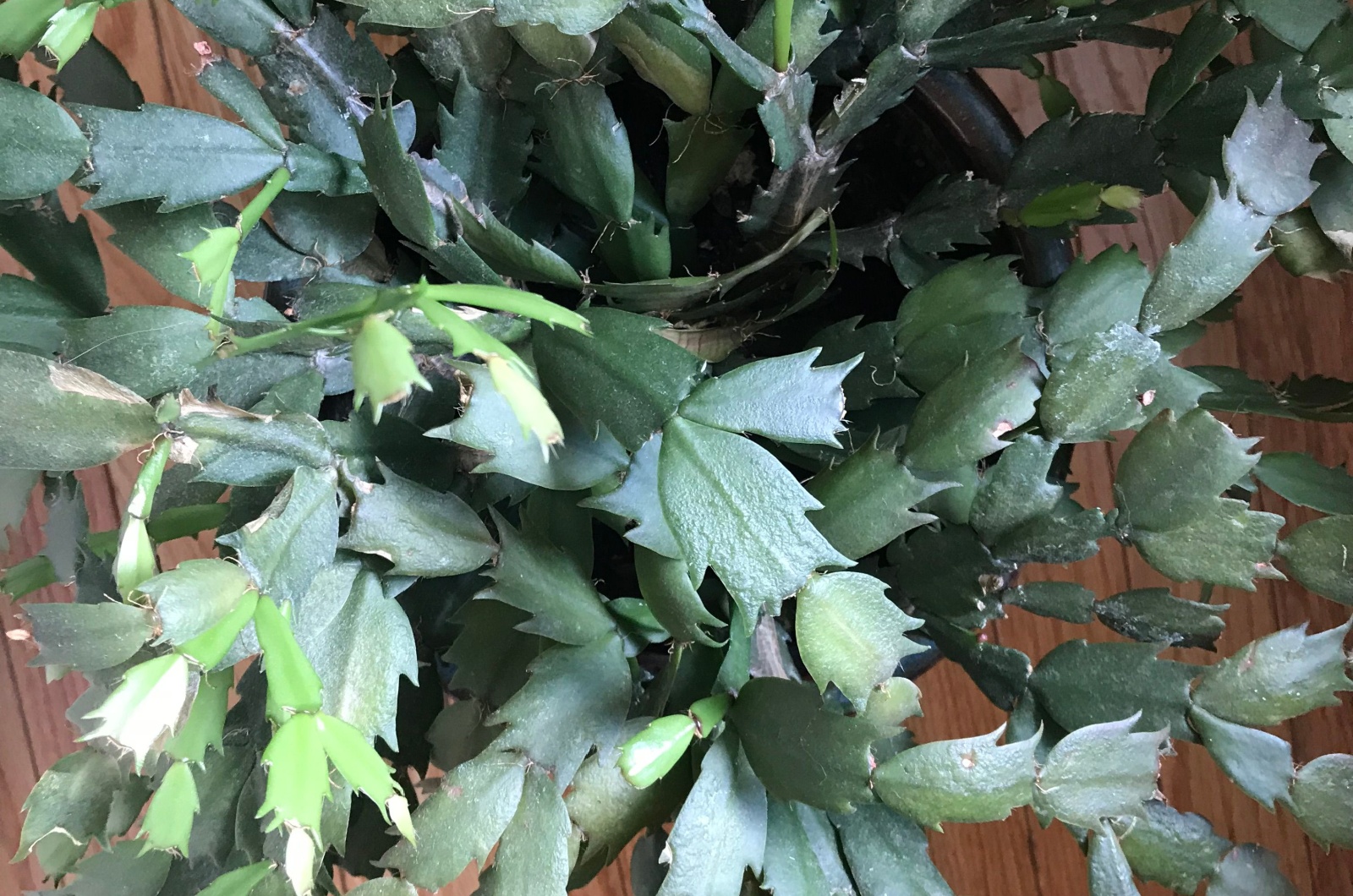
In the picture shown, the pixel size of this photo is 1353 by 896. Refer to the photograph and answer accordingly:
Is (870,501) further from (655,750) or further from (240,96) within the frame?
(240,96)

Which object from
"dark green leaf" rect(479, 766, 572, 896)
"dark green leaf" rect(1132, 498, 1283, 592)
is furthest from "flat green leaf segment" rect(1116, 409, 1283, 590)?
"dark green leaf" rect(479, 766, 572, 896)

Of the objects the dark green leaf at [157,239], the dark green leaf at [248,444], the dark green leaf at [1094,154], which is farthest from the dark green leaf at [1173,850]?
the dark green leaf at [157,239]

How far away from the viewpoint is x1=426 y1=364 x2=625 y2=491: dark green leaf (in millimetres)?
397

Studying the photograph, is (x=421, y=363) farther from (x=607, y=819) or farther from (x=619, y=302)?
(x=607, y=819)

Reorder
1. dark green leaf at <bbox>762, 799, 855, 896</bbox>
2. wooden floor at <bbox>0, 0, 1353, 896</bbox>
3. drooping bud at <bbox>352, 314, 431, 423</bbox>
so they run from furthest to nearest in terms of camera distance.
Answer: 1. wooden floor at <bbox>0, 0, 1353, 896</bbox>
2. dark green leaf at <bbox>762, 799, 855, 896</bbox>
3. drooping bud at <bbox>352, 314, 431, 423</bbox>

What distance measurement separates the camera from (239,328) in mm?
407

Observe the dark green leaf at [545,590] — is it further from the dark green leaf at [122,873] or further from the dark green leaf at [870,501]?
the dark green leaf at [122,873]

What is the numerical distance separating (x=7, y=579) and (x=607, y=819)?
375mm

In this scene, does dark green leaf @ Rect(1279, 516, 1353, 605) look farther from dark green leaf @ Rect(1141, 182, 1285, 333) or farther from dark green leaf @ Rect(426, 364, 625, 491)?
dark green leaf @ Rect(426, 364, 625, 491)

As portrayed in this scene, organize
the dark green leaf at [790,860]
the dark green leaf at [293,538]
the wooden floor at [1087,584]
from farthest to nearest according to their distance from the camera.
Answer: the wooden floor at [1087,584] → the dark green leaf at [790,860] → the dark green leaf at [293,538]

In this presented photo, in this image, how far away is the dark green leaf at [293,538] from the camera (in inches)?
14.6

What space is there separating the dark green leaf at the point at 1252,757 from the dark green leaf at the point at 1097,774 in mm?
50

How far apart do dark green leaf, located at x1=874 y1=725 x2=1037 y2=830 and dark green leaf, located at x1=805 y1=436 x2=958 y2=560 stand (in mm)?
102

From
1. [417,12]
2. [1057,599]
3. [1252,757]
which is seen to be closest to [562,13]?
[417,12]
